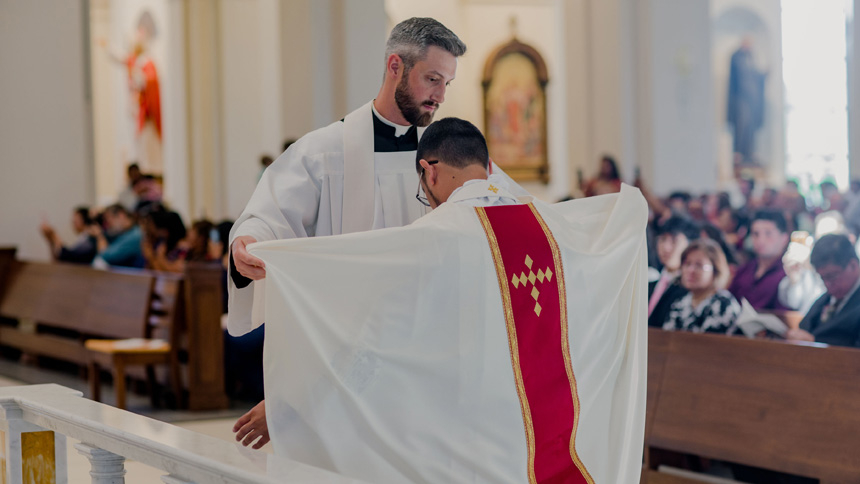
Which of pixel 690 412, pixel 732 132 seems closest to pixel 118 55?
pixel 732 132

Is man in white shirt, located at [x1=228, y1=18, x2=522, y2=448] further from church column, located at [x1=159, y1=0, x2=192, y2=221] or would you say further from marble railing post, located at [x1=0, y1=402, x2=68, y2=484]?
church column, located at [x1=159, y1=0, x2=192, y2=221]

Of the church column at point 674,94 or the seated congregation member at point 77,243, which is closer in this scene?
the seated congregation member at point 77,243

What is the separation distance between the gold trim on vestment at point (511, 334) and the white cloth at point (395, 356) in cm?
2

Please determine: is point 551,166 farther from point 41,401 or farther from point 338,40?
point 41,401

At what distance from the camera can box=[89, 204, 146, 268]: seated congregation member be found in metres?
10.6

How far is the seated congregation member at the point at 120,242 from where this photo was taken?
34.8ft

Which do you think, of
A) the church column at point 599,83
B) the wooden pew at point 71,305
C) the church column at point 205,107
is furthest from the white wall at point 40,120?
the church column at point 599,83

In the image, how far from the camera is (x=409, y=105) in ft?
10.7

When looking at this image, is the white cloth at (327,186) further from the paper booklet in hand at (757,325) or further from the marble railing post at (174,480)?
the paper booklet in hand at (757,325)

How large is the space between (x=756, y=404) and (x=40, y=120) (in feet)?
32.3

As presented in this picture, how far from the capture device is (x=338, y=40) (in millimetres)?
11297

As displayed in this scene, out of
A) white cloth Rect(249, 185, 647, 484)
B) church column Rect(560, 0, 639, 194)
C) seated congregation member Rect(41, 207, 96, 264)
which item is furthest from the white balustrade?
church column Rect(560, 0, 639, 194)

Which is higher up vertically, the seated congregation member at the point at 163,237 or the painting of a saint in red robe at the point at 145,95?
the painting of a saint in red robe at the point at 145,95

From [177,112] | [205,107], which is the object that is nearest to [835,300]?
[205,107]
